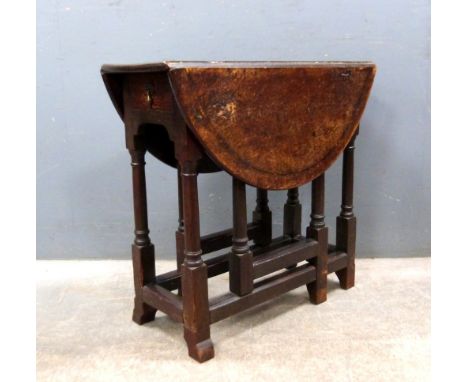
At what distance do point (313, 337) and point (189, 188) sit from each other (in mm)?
800

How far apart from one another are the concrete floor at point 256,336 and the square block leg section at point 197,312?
0.16ft

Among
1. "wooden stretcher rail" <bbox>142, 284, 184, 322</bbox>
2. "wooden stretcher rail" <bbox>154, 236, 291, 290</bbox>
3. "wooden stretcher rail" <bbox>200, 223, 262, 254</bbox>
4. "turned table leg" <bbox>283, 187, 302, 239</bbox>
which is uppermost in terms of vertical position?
"turned table leg" <bbox>283, 187, 302, 239</bbox>

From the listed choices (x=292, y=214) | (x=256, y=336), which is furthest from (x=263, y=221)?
(x=256, y=336)

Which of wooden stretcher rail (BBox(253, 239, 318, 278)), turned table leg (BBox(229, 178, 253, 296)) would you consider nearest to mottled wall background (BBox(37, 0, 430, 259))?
wooden stretcher rail (BBox(253, 239, 318, 278))

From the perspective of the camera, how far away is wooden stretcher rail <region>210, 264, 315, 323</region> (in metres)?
1.88

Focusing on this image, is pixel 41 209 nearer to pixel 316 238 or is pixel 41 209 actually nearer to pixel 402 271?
pixel 316 238

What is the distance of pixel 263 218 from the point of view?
2494 millimetres

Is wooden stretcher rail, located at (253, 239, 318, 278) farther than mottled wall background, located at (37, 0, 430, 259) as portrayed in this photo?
No

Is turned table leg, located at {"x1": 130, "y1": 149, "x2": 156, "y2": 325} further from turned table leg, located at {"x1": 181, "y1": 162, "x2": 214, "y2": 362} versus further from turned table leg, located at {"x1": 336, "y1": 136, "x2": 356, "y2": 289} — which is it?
turned table leg, located at {"x1": 336, "y1": 136, "x2": 356, "y2": 289}

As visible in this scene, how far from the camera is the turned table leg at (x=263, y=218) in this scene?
2496mm

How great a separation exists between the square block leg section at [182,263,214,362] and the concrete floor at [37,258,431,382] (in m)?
0.05

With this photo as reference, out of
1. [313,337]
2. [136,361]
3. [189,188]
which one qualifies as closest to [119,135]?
[189,188]

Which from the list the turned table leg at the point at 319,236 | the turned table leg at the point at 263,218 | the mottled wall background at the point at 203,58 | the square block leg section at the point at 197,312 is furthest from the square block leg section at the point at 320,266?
the square block leg section at the point at 197,312

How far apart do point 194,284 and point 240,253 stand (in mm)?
231
